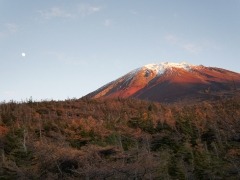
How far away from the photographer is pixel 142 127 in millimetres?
39906

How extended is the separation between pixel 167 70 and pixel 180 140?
131 metres

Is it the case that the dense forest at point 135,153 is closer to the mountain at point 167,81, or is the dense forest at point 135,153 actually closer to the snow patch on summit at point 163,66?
the mountain at point 167,81

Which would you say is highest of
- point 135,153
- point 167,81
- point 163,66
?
point 163,66

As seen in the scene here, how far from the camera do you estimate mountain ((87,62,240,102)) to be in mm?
120562

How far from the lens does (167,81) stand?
141250 mm

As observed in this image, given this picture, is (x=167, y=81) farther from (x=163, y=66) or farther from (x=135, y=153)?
(x=135, y=153)

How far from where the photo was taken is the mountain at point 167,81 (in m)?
121

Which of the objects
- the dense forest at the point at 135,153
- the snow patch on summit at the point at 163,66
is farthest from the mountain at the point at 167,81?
the dense forest at the point at 135,153

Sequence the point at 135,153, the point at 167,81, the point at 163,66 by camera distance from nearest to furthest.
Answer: the point at 135,153
the point at 167,81
the point at 163,66

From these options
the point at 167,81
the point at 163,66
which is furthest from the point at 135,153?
the point at 163,66

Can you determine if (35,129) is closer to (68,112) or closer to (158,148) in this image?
(158,148)

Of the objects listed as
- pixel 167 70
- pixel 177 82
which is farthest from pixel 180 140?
pixel 167 70

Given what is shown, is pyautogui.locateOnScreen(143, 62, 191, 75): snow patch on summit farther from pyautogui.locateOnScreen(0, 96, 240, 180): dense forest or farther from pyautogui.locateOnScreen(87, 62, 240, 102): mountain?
pyautogui.locateOnScreen(0, 96, 240, 180): dense forest

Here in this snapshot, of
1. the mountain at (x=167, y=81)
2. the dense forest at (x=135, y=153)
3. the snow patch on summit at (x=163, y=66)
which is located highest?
the snow patch on summit at (x=163, y=66)
